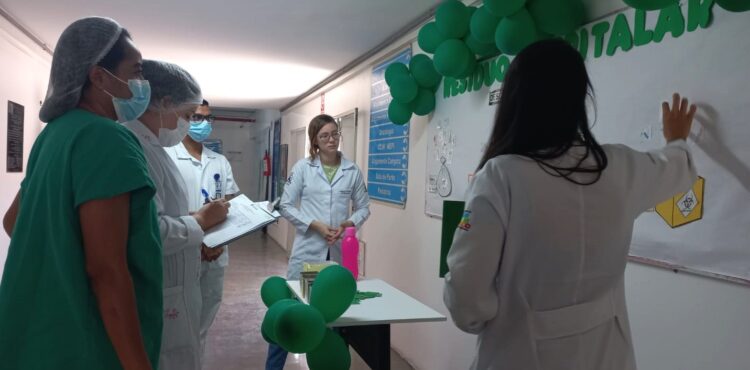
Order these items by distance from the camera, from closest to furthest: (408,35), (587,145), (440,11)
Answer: (587,145), (440,11), (408,35)

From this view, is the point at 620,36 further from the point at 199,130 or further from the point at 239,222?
the point at 199,130

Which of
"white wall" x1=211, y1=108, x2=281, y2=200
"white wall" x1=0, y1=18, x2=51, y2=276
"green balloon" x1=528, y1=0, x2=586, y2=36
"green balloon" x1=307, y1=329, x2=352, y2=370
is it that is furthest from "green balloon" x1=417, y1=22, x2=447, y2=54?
"white wall" x1=211, y1=108, x2=281, y2=200

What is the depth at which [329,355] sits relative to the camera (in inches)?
77.4

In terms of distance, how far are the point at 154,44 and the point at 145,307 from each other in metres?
4.14

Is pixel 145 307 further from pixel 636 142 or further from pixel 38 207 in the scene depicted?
pixel 636 142

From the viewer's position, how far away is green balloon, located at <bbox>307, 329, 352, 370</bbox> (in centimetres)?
196

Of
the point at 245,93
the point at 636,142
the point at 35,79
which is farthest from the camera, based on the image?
the point at 245,93

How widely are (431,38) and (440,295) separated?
4.85 feet

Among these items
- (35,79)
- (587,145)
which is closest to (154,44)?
(35,79)

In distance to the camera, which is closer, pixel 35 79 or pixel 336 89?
pixel 35 79

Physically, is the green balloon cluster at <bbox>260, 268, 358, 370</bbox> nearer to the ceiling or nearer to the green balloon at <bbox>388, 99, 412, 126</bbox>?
the green balloon at <bbox>388, 99, 412, 126</bbox>

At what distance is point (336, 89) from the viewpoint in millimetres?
5805

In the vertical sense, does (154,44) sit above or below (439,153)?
above

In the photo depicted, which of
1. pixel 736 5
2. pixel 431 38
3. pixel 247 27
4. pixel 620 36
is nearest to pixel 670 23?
pixel 620 36
